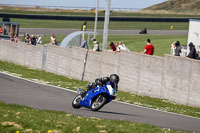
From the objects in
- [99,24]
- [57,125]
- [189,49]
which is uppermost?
[99,24]

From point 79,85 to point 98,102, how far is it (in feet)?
30.2

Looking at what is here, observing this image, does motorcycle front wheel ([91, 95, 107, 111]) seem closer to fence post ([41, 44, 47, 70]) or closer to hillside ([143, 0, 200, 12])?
fence post ([41, 44, 47, 70])

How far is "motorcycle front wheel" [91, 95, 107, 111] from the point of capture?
14556mm

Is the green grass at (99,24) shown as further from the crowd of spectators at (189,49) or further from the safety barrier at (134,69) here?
the crowd of spectators at (189,49)

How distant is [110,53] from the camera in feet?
80.2

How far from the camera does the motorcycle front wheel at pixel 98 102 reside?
47.8ft

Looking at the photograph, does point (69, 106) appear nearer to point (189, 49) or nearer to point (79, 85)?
point (189, 49)

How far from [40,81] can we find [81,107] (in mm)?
8921

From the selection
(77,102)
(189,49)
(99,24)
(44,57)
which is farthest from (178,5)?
(77,102)

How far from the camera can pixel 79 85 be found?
2408 cm

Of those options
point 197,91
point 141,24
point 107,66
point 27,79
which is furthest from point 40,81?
point 141,24

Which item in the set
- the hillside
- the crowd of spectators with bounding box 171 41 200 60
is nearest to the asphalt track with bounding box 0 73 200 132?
the crowd of spectators with bounding box 171 41 200 60

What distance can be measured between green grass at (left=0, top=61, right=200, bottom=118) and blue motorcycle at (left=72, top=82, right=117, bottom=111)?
4045mm

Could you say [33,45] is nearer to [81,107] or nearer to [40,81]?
[40,81]
